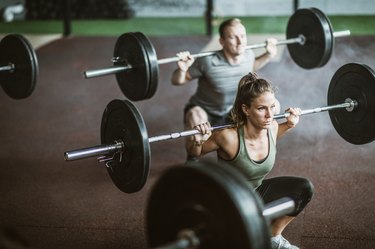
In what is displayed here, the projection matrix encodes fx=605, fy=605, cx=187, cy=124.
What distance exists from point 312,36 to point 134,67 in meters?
1.31

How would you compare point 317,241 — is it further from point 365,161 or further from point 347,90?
point 365,161

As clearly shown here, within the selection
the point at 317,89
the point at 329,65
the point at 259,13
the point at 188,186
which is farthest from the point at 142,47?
the point at 259,13

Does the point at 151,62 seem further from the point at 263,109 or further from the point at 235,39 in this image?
the point at 263,109

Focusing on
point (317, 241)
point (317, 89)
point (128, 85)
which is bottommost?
point (317, 241)

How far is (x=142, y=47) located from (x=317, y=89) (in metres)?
2.18

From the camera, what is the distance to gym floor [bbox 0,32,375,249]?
10.2ft

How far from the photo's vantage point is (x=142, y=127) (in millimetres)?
2701

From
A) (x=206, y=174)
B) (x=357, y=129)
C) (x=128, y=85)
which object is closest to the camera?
(x=206, y=174)

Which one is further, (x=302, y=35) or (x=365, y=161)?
(x=302, y=35)

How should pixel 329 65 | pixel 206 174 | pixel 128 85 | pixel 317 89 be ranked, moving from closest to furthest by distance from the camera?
pixel 206 174, pixel 128 85, pixel 317 89, pixel 329 65

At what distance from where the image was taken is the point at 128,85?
385 cm

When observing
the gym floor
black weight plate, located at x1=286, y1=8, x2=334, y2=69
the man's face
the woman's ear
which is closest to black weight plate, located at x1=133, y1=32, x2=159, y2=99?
the man's face

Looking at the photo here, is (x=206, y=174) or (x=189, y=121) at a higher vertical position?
(x=206, y=174)

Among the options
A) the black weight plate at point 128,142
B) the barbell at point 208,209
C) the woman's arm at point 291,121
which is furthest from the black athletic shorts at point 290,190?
the barbell at point 208,209
